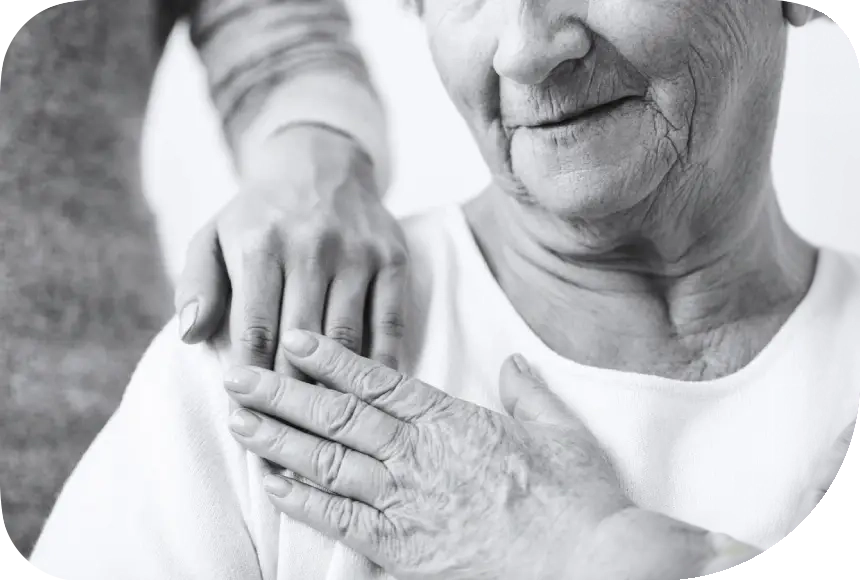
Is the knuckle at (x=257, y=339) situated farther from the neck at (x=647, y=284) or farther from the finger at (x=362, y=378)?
the neck at (x=647, y=284)

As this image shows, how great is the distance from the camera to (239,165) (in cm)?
105

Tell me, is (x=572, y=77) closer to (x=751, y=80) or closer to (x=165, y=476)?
(x=751, y=80)

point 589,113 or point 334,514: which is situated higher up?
point 589,113

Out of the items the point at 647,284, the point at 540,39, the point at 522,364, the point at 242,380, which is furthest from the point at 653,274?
the point at 242,380

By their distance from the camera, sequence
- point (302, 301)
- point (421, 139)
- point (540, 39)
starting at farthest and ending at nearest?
point (421, 139) → point (302, 301) → point (540, 39)

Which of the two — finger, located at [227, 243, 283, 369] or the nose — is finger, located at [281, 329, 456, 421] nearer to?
finger, located at [227, 243, 283, 369]

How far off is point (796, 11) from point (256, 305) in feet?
1.70

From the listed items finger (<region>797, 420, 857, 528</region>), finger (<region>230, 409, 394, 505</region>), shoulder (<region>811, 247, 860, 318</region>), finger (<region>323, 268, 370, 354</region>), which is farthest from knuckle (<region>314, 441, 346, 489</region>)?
shoulder (<region>811, 247, 860, 318</region>)

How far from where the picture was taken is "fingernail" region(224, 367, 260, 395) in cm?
81

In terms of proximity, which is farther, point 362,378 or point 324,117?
point 324,117

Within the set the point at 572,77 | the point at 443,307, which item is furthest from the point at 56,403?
the point at 572,77

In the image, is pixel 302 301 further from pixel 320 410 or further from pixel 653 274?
pixel 653 274

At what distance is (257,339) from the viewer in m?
0.84

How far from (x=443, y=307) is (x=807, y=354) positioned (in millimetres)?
329
